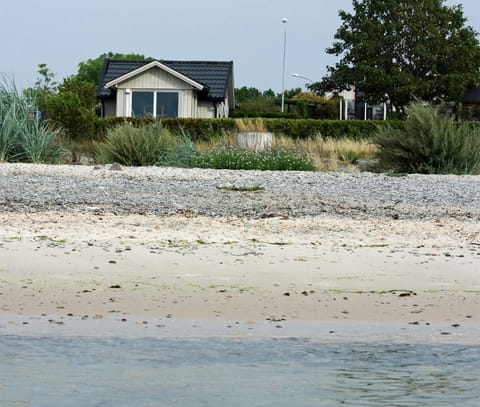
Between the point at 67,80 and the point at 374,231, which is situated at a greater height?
the point at 67,80

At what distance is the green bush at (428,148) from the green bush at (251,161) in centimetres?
157

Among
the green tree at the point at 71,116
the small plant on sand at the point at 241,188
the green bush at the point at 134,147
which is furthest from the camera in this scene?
the green tree at the point at 71,116

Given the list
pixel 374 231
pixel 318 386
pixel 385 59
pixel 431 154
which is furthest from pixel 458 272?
pixel 385 59

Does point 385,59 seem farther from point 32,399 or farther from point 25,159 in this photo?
point 32,399

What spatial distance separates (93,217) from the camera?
35.7 feet

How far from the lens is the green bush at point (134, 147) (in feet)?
67.3

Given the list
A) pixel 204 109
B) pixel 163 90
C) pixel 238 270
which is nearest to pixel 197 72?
pixel 204 109

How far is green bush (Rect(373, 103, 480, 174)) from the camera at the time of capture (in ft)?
Result: 65.5

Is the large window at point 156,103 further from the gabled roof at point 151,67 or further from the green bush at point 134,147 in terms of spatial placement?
the green bush at point 134,147

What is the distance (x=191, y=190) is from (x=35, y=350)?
8257 millimetres

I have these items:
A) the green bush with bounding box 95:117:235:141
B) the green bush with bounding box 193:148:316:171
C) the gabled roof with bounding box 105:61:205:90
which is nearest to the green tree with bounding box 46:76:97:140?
the green bush with bounding box 95:117:235:141

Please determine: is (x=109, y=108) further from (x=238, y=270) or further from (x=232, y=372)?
(x=232, y=372)

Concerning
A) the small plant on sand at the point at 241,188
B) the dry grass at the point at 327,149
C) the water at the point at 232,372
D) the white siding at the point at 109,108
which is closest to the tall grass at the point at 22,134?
the dry grass at the point at 327,149

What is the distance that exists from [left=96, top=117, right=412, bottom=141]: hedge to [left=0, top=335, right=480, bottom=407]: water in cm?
2459
